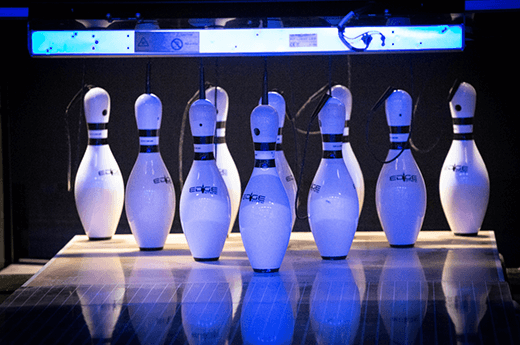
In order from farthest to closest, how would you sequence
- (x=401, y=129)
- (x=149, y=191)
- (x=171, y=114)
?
1. (x=171, y=114)
2. (x=401, y=129)
3. (x=149, y=191)

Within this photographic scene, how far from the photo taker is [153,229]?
3.59m

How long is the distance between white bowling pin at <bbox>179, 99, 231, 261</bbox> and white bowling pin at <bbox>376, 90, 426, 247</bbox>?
0.77 meters

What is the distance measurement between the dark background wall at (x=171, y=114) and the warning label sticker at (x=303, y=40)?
1.40m

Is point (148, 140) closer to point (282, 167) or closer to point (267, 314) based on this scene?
point (282, 167)

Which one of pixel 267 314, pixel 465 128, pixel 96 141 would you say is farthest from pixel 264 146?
pixel 465 128

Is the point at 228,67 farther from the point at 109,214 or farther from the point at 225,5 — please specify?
the point at 225,5

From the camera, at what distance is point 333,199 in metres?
3.28

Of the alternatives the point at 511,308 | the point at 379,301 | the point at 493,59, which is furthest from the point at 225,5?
the point at 493,59

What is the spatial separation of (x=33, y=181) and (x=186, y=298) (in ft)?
7.37

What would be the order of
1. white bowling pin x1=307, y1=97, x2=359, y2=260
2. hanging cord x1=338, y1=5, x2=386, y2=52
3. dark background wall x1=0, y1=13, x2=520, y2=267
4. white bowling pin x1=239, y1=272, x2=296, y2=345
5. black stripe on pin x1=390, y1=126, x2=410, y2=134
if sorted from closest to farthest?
white bowling pin x1=239, y1=272, x2=296, y2=345 < hanging cord x1=338, y1=5, x2=386, y2=52 < white bowling pin x1=307, y1=97, x2=359, y2=260 < black stripe on pin x1=390, y1=126, x2=410, y2=134 < dark background wall x1=0, y1=13, x2=520, y2=267

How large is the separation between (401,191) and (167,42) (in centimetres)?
129

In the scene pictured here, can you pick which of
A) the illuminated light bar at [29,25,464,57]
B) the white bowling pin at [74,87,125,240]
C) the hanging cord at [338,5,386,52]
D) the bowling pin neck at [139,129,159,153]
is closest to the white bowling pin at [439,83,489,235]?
the illuminated light bar at [29,25,464,57]

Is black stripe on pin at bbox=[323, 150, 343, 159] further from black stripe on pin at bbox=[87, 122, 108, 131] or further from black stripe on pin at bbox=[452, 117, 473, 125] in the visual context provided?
black stripe on pin at bbox=[87, 122, 108, 131]

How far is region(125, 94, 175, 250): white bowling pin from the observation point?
11.7 ft
